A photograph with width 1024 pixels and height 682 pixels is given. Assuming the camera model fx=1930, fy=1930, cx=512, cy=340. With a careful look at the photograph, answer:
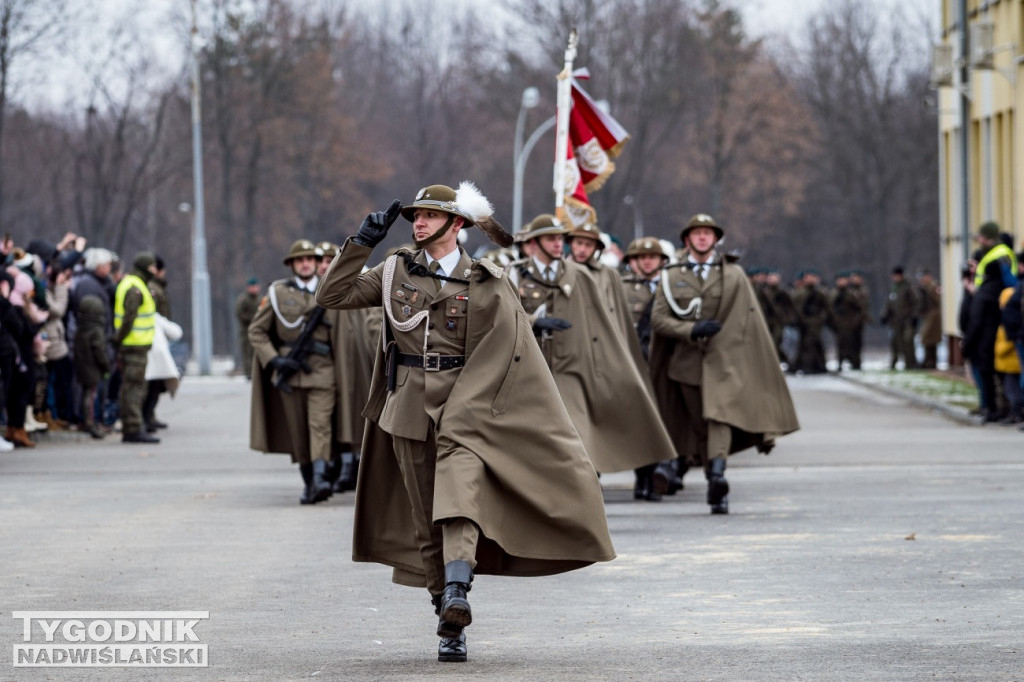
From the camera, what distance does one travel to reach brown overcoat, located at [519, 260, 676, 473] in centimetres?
1241

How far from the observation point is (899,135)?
2571 inches

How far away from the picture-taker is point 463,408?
7.42 m

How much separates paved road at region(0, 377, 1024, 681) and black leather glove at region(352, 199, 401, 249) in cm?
159

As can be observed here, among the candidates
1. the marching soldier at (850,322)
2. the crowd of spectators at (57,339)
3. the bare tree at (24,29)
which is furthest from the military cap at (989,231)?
the bare tree at (24,29)

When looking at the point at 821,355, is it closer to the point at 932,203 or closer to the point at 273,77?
the point at 273,77

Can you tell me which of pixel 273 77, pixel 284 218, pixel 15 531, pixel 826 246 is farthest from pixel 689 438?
pixel 826 246

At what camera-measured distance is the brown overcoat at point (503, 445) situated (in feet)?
24.3

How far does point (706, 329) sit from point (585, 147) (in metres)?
3.90

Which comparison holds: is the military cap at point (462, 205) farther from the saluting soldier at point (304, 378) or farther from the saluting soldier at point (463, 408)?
the saluting soldier at point (304, 378)

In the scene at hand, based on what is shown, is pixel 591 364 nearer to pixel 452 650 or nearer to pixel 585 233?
pixel 585 233

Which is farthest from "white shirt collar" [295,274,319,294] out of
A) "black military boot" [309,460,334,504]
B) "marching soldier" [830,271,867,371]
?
"marching soldier" [830,271,867,371]

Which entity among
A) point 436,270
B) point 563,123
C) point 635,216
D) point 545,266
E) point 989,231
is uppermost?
point 635,216

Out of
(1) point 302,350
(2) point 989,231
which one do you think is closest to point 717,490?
(1) point 302,350

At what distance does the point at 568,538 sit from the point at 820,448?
10.8 metres
